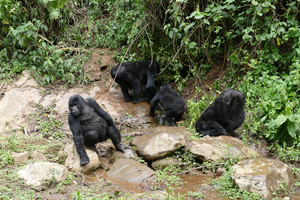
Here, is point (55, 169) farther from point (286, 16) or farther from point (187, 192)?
point (286, 16)

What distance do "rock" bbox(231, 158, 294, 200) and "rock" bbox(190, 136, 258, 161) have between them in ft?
1.93

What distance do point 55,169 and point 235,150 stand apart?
3103 millimetres

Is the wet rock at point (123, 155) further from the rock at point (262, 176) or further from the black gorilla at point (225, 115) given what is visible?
the rock at point (262, 176)

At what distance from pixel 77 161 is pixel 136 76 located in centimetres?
416

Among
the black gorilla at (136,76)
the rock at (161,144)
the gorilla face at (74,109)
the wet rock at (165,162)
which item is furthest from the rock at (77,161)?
the black gorilla at (136,76)

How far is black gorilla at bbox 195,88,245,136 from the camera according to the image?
5.65 m

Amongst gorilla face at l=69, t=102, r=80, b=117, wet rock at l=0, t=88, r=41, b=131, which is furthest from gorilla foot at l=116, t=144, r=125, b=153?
wet rock at l=0, t=88, r=41, b=131

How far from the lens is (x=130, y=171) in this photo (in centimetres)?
474

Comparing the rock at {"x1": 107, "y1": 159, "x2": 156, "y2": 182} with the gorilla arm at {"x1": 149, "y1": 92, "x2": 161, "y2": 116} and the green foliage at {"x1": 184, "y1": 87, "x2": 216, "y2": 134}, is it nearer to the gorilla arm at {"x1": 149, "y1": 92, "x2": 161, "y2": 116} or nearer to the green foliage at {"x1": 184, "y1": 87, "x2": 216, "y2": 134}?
the green foliage at {"x1": 184, "y1": 87, "x2": 216, "y2": 134}

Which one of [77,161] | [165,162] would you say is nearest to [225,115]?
[165,162]

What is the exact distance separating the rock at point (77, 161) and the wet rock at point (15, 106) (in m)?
2.39

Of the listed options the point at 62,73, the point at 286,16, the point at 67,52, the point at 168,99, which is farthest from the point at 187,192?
the point at 67,52

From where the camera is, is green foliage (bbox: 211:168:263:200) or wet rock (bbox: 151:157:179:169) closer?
green foliage (bbox: 211:168:263:200)

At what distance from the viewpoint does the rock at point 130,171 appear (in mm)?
4570
